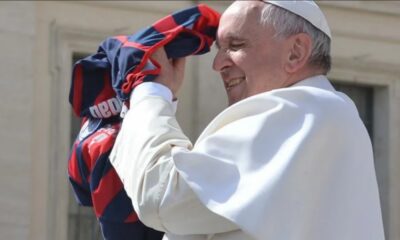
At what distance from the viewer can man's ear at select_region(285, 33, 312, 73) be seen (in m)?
4.24

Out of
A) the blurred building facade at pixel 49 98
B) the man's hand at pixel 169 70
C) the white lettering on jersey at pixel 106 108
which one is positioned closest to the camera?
the man's hand at pixel 169 70

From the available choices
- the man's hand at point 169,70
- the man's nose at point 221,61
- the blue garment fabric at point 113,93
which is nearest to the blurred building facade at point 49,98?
the blue garment fabric at point 113,93

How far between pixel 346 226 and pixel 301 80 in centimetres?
36

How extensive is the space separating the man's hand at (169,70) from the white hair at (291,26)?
30 cm

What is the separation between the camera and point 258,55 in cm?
424

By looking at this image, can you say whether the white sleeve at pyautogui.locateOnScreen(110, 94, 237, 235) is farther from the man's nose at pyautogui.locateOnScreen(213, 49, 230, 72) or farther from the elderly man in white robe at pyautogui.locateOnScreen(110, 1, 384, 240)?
the man's nose at pyautogui.locateOnScreen(213, 49, 230, 72)

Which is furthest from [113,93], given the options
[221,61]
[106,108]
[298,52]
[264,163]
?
[264,163]

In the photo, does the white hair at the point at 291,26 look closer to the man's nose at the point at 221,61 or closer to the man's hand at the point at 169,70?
the man's nose at the point at 221,61

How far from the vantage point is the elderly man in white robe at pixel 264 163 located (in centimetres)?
403

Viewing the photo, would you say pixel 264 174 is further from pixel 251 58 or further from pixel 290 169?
pixel 251 58

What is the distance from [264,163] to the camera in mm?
4070

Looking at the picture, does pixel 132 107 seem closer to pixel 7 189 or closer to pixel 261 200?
pixel 261 200

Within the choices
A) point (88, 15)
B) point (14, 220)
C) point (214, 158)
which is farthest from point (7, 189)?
point (214, 158)

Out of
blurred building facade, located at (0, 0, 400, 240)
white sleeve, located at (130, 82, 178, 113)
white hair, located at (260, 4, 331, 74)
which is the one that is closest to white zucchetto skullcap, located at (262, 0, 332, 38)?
white hair, located at (260, 4, 331, 74)
